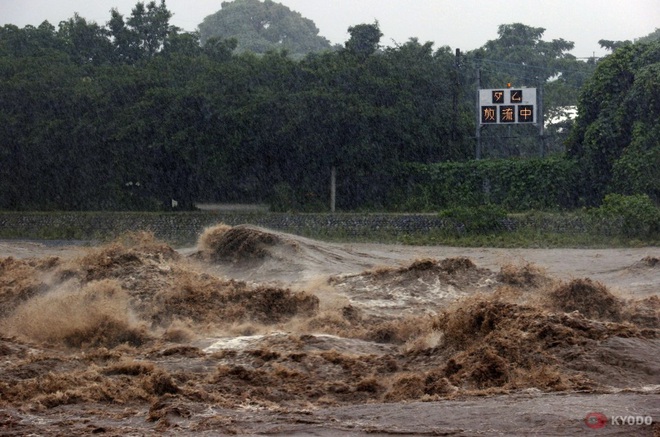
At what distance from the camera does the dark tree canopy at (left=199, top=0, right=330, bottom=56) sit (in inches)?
4208

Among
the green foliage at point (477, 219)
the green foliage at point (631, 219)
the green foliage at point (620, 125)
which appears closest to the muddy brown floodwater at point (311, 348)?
the green foliage at point (631, 219)

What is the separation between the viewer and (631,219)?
1100 inches

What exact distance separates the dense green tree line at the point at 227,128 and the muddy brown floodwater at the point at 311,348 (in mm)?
15700

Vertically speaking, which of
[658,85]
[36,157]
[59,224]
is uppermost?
[658,85]

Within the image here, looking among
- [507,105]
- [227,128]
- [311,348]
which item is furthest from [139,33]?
[311,348]

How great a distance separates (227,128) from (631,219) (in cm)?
1571

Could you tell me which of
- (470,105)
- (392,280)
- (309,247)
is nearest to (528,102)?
(470,105)

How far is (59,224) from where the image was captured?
35.1 m

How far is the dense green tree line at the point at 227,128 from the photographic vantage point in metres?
35.7

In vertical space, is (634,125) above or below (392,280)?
above

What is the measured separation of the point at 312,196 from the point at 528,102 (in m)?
9.08

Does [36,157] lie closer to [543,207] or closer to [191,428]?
[543,207]

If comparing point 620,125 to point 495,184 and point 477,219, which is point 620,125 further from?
point 477,219

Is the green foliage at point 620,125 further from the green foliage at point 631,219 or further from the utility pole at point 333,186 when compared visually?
the utility pole at point 333,186
